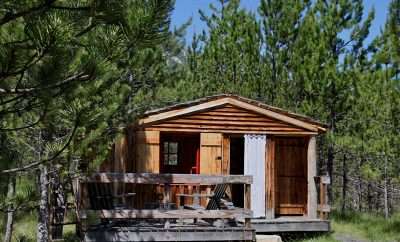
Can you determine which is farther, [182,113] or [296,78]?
[296,78]

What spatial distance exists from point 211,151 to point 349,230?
4.08m

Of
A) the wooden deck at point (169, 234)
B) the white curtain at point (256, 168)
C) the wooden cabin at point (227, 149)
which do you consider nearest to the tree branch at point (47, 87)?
the wooden deck at point (169, 234)

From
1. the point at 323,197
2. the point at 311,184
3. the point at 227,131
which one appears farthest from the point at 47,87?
the point at 323,197

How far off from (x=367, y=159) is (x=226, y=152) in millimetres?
10279

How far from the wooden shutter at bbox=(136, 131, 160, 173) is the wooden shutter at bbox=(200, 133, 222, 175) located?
996mm

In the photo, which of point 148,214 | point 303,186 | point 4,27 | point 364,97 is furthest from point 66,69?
point 364,97

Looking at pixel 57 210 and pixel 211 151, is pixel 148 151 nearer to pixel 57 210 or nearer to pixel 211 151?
pixel 211 151

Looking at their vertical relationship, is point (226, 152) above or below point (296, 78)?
below

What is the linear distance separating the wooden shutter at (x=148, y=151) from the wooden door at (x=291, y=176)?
9.61 feet

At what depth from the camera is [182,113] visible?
11.1 m

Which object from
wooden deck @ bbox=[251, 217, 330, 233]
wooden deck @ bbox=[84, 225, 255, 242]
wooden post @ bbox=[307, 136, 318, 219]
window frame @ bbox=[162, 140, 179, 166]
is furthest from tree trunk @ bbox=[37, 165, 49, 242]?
wooden post @ bbox=[307, 136, 318, 219]

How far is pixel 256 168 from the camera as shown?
1115 cm

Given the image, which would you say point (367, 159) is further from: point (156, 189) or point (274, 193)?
point (156, 189)

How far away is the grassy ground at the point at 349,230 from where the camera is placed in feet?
36.1
